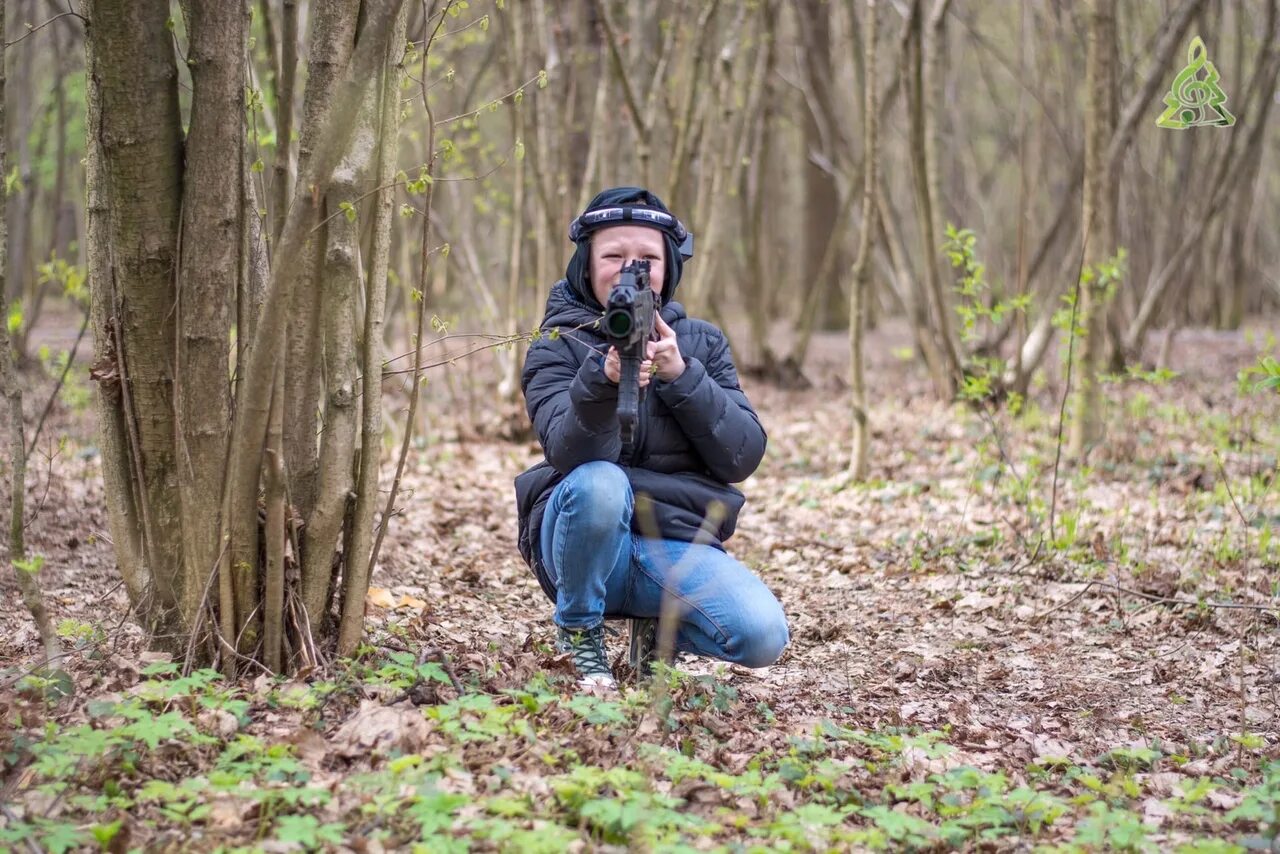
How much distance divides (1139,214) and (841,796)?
39.7ft

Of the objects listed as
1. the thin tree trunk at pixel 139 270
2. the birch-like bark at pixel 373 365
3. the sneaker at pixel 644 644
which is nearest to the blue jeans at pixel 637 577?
the sneaker at pixel 644 644

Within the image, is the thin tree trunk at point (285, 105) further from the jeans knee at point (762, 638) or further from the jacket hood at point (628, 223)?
the jeans knee at point (762, 638)

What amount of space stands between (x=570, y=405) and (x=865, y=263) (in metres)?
3.98

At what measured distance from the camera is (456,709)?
2600mm

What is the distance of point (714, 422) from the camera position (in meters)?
3.18

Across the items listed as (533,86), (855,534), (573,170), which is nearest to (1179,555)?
(855,534)

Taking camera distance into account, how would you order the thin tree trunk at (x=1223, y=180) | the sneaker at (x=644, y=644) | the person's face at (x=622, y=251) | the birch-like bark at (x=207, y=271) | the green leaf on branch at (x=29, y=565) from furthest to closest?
the thin tree trunk at (x=1223, y=180)
the sneaker at (x=644, y=644)
the person's face at (x=622, y=251)
the birch-like bark at (x=207, y=271)
the green leaf on branch at (x=29, y=565)

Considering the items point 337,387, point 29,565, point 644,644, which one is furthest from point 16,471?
point 644,644

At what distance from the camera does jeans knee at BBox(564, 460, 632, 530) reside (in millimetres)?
3082

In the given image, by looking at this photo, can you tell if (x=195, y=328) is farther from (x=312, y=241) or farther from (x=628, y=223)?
(x=628, y=223)

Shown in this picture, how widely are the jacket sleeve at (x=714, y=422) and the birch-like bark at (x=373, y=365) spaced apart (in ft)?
2.55

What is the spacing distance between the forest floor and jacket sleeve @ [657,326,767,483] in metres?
0.63

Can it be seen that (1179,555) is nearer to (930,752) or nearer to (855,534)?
(855,534)

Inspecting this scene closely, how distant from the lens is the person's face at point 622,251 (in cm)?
325
